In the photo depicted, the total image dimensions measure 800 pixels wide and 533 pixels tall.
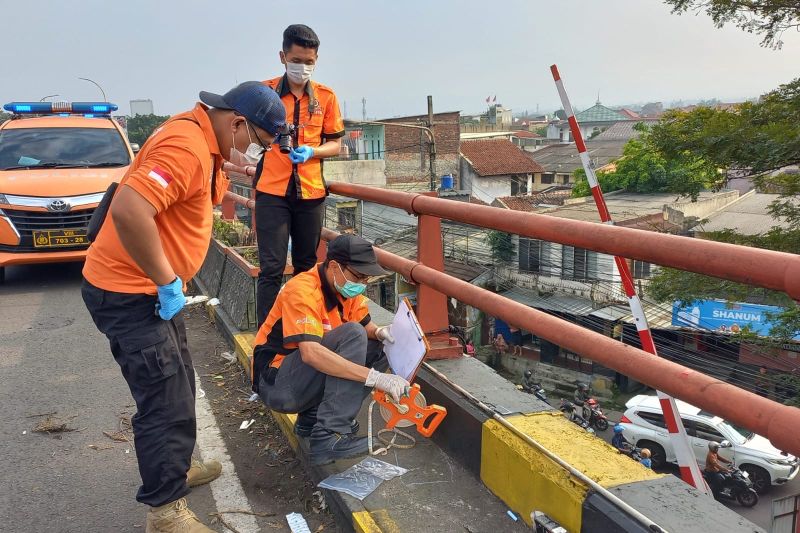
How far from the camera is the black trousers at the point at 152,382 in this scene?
8.02 feet

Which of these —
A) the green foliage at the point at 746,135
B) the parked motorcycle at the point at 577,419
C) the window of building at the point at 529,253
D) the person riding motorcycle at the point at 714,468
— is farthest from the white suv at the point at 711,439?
the window of building at the point at 529,253

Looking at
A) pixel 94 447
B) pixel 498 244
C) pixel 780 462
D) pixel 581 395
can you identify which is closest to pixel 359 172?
pixel 498 244

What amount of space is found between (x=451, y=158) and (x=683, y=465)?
37.7m

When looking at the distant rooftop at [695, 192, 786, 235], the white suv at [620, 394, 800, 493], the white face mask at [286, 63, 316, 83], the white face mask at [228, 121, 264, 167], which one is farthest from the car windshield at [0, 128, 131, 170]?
the distant rooftop at [695, 192, 786, 235]

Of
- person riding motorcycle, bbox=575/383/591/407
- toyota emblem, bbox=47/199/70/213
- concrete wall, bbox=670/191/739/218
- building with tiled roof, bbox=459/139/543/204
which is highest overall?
toyota emblem, bbox=47/199/70/213

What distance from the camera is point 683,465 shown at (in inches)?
115

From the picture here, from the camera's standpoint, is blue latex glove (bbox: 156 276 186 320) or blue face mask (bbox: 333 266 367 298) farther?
blue face mask (bbox: 333 266 367 298)

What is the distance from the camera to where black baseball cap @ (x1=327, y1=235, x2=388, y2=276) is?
303cm

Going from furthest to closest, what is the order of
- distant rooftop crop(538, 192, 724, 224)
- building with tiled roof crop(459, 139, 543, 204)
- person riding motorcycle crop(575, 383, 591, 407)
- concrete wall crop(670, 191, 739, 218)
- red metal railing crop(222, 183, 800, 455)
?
building with tiled roof crop(459, 139, 543, 204), concrete wall crop(670, 191, 739, 218), distant rooftop crop(538, 192, 724, 224), person riding motorcycle crop(575, 383, 591, 407), red metal railing crop(222, 183, 800, 455)

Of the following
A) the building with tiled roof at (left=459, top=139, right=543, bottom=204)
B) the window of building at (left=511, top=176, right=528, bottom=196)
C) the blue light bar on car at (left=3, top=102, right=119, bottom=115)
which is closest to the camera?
the blue light bar on car at (left=3, top=102, right=119, bottom=115)

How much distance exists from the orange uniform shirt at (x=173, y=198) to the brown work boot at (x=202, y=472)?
1.08 metres

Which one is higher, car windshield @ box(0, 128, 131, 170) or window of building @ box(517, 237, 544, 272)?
car windshield @ box(0, 128, 131, 170)

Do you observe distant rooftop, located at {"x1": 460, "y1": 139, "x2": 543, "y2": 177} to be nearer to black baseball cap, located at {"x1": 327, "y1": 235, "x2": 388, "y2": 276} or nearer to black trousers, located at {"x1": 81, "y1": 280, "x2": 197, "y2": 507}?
black baseball cap, located at {"x1": 327, "y1": 235, "x2": 388, "y2": 276}

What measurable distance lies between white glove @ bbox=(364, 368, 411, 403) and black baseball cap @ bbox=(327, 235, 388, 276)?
49 cm
